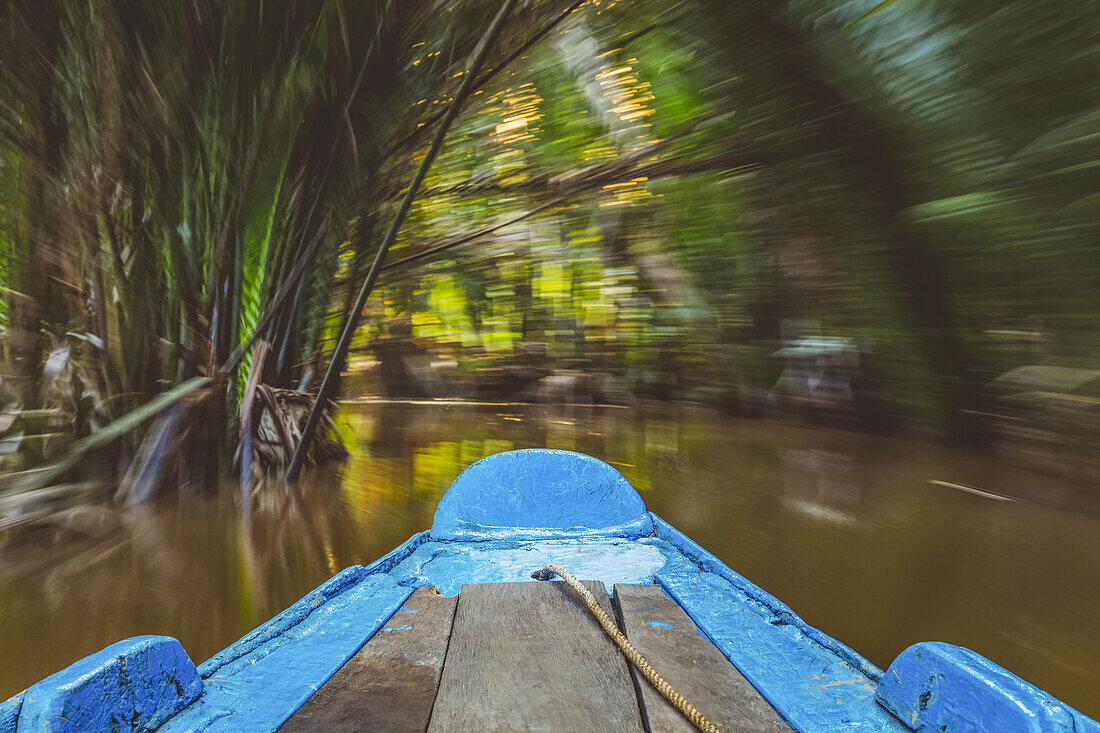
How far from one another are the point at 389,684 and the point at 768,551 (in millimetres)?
1861

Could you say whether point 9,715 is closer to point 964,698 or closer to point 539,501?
point 964,698

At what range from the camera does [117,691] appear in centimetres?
40

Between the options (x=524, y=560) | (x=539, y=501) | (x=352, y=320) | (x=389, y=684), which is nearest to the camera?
(x=389, y=684)

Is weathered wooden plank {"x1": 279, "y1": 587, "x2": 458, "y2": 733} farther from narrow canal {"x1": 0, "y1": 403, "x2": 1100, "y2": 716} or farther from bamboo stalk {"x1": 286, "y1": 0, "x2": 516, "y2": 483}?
bamboo stalk {"x1": 286, "y1": 0, "x2": 516, "y2": 483}

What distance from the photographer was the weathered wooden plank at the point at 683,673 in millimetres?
431

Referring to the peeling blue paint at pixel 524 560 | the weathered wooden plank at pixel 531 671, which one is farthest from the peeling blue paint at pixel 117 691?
the peeling blue paint at pixel 524 560

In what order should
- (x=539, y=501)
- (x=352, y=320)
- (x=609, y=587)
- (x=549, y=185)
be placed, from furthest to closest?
(x=549, y=185)
(x=352, y=320)
(x=539, y=501)
(x=609, y=587)

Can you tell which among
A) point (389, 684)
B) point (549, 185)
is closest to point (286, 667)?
point (389, 684)

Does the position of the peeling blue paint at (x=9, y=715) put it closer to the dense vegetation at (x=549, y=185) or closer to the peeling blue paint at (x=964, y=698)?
the peeling blue paint at (x=964, y=698)

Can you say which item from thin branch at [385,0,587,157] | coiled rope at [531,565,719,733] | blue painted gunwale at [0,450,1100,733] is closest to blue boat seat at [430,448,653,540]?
blue painted gunwale at [0,450,1100,733]

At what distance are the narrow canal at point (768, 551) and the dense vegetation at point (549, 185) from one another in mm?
314

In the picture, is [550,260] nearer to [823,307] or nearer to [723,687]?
[823,307]

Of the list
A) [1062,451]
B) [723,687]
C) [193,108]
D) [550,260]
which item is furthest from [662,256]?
[723,687]

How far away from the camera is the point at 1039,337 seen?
235 centimetres
